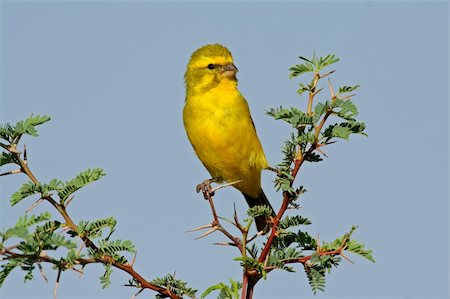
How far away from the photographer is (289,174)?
3.39 meters

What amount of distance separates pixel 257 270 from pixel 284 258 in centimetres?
19

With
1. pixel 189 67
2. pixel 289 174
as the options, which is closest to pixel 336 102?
pixel 289 174

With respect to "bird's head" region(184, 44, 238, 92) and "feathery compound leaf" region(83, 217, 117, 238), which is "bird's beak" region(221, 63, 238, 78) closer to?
"bird's head" region(184, 44, 238, 92)

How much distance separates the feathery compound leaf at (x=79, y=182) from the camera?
298 centimetres

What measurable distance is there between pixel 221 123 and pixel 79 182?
128 inches

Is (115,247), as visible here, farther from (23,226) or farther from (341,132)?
(341,132)

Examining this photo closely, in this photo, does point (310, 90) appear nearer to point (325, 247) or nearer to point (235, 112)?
point (325, 247)

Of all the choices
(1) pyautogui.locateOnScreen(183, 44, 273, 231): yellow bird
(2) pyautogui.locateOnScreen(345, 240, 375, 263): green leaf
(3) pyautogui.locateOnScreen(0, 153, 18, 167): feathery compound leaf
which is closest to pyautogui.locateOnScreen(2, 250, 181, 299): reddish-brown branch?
(3) pyautogui.locateOnScreen(0, 153, 18, 167): feathery compound leaf

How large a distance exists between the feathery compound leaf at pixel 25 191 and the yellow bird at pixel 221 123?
124 inches

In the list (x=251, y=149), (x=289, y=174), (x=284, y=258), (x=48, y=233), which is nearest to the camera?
(x=48, y=233)

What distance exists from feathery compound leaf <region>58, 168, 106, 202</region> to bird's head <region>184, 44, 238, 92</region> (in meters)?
3.69

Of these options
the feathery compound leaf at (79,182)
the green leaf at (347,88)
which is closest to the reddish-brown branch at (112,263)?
the feathery compound leaf at (79,182)

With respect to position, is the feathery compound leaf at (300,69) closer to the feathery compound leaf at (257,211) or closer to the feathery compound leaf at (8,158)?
the feathery compound leaf at (257,211)

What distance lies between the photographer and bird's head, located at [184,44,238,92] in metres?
6.60
